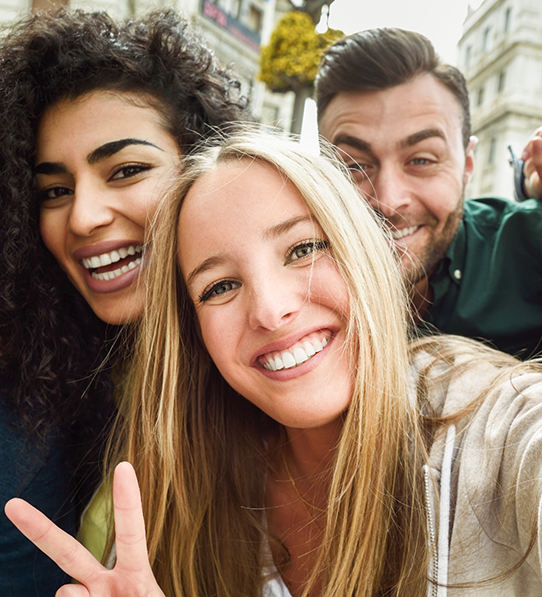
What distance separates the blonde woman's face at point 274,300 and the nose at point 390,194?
57 centimetres

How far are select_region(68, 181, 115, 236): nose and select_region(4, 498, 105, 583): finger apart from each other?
81cm

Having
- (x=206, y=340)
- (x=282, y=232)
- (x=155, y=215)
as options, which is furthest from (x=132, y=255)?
(x=282, y=232)

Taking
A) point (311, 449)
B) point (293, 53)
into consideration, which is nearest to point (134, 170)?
point (311, 449)

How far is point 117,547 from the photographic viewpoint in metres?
0.87

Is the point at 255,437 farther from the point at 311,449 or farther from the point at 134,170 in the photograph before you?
the point at 134,170

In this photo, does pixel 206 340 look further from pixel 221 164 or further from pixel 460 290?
pixel 460 290

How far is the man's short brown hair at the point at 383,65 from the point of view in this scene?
5.70ft

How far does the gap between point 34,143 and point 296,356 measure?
3.69 feet

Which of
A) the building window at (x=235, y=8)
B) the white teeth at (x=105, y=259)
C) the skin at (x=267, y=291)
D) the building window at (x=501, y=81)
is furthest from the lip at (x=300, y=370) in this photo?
the building window at (x=235, y=8)

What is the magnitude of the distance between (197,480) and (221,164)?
2.82ft

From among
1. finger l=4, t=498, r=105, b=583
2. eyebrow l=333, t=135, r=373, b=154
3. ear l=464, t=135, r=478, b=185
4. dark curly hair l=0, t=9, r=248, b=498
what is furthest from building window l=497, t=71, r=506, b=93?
finger l=4, t=498, r=105, b=583

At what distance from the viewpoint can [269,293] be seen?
3.52 ft

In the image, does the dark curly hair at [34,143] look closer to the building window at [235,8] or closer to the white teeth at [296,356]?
the white teeth at [296,356]

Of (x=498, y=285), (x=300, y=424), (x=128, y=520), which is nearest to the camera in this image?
(x=128, y=520)
